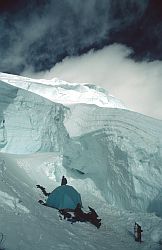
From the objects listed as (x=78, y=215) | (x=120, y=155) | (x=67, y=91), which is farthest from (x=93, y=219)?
(x=67, y=91)

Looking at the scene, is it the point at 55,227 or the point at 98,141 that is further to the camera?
the point at 98,141

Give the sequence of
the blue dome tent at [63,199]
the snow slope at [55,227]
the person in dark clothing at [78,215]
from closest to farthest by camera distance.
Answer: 1. the snow slope at [55,227]
2. the person in dark clothing at [78,215]
3. the blue dome tent at [63,199]

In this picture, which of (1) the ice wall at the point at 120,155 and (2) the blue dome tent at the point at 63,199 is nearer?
(2) the blue dome tent at the point at 63,199

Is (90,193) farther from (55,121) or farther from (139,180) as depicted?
(55,121)

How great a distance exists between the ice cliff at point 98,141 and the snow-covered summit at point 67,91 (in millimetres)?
26011

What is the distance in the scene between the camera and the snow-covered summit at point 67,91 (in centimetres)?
5558

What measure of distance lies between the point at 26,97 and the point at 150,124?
9.98 metres

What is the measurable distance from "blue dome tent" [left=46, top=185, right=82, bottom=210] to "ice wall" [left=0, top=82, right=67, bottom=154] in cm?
975

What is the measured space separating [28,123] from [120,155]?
8.31 metres

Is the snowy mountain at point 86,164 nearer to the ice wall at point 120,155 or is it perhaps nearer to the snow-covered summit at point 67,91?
the ice wall at point 120,155

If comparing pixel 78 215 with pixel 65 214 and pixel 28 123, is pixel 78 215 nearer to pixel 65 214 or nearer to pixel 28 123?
pixel 65 214

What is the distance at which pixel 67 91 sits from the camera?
6581cm

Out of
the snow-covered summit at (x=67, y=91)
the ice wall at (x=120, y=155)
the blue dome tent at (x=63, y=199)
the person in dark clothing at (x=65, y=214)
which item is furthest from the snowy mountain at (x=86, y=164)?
the snow-covered summit at (x=67, y=91)

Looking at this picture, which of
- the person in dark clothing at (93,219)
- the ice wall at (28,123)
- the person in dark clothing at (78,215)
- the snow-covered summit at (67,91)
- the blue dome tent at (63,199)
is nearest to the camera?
the person in dark clothing at (78,215)
